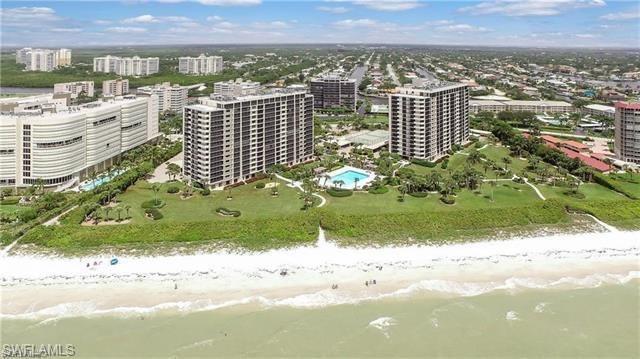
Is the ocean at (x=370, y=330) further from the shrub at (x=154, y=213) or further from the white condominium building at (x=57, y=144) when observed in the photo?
the white condominium building at (x=57, y=144)

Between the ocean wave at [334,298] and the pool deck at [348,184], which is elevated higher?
the pool deck at [348,184]

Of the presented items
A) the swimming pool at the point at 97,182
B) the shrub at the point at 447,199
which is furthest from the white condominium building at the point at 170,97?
the shrub at the point at 447,199

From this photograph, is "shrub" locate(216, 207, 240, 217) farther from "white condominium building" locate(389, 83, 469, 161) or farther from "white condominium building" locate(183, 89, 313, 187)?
"white condominium building" locate(389, 83, 469, 161)

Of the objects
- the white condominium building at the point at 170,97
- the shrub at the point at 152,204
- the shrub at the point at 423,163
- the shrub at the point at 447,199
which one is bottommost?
the shrub at the point at 152,204

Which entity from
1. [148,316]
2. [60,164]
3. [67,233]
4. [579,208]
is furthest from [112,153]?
[579,208]

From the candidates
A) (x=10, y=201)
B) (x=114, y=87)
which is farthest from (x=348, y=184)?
(x=114, y=87)

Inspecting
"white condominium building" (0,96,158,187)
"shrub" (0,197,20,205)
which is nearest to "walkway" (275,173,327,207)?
"white condominium building" (0,96,158,187)
